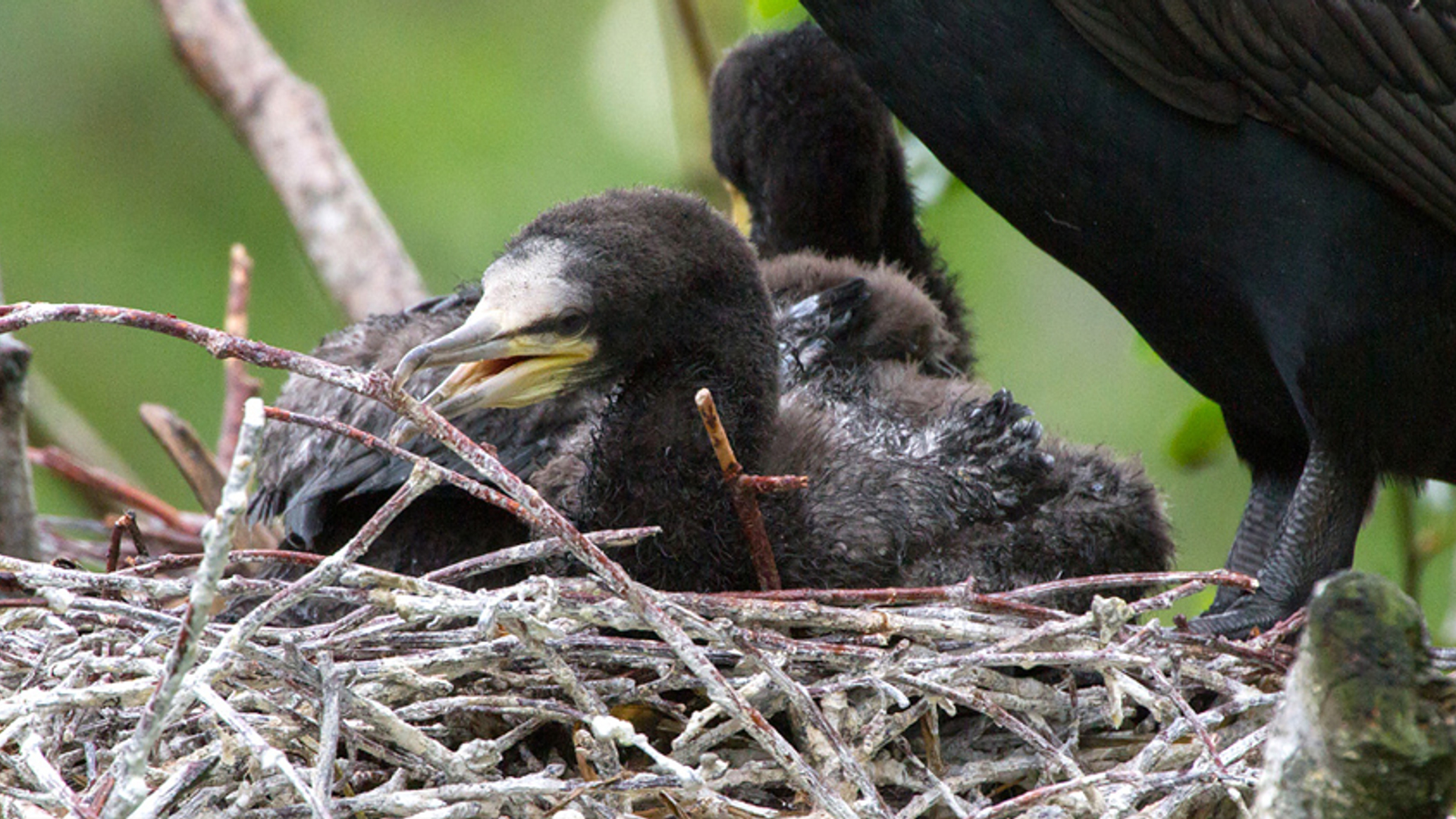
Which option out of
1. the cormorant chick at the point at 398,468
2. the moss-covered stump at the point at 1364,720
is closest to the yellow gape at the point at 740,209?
the cormorant chick at the point at 398,468

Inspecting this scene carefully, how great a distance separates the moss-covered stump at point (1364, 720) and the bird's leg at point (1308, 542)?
1.64 meters

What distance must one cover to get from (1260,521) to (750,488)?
5.02 ft

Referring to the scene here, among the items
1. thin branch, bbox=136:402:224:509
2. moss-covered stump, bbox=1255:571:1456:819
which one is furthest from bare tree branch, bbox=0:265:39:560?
moss-covered stump, bbox=1255:571:1456:819

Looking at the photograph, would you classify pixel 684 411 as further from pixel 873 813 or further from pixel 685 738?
pixel 873 813

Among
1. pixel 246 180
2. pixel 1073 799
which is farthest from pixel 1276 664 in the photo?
pixel 246 180

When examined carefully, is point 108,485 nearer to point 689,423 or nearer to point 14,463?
point 14,463

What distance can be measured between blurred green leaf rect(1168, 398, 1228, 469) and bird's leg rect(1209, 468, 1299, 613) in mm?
603

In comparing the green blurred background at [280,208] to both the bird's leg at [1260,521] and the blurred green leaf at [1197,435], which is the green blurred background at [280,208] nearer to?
the blurred green leaf at [1197,435]

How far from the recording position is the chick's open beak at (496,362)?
2.49 meters

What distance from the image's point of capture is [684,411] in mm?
2688

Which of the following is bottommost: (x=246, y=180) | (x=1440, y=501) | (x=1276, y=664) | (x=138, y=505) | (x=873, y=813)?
(x=873, y=813)

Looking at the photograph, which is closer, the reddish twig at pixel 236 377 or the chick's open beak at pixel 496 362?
the chick's open beak at pixel 496 362

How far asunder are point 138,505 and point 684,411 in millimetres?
1936

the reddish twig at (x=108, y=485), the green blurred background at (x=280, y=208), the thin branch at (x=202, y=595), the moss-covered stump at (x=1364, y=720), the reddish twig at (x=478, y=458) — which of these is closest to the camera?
the moss-covered stump at (x=1364, y=720)
